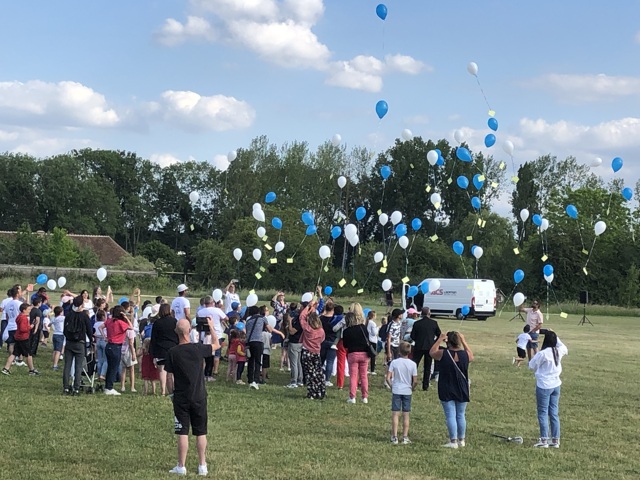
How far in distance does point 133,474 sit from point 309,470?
1770 mm

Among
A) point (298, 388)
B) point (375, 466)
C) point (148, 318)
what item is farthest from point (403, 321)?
point (375, 466)

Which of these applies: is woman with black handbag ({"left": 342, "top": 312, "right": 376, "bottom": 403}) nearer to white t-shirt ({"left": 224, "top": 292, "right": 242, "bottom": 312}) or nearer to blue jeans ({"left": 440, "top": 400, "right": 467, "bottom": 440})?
blue jeans ({"left": 440, "top": 400, "right": 467, "bottom": 440})

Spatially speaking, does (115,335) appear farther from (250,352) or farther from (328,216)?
(328,216)

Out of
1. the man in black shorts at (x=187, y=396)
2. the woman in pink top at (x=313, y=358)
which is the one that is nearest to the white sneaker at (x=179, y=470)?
the man in black shorts at (x=187, y=396)

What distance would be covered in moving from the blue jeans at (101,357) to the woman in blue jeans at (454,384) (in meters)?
6.20

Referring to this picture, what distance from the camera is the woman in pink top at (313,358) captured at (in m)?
12.4

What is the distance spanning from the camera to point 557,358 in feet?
30.3

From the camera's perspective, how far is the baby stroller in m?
12.3

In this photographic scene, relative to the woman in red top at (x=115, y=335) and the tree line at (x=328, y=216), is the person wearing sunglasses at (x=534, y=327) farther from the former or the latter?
the tree line at (x=328, y=216)

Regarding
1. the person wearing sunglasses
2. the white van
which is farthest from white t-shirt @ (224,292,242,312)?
the white van

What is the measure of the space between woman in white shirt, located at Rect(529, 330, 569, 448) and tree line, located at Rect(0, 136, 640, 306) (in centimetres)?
2951

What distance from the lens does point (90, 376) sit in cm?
1365

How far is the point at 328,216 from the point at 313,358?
5509 cm

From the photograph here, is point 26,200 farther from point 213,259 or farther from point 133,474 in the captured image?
point 133,474
